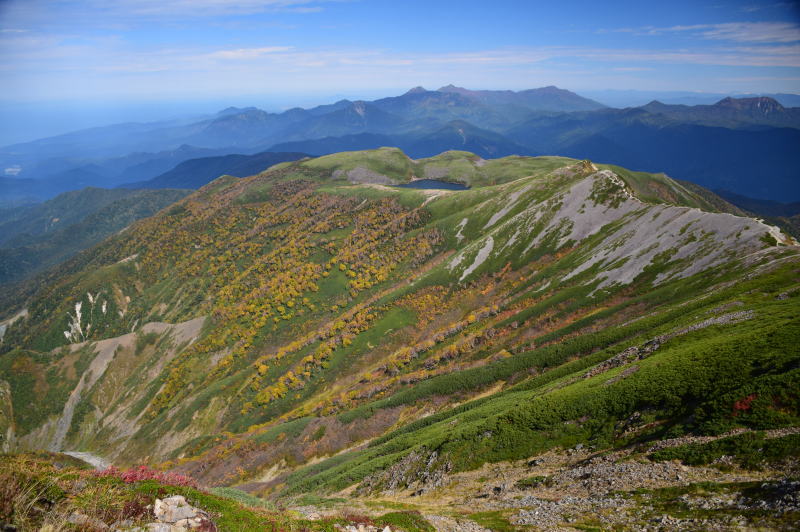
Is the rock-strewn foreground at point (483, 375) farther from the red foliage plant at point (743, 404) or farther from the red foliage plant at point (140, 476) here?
the red foliage plant at point (140, 476)

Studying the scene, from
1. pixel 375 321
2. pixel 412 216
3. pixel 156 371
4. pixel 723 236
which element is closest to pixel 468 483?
pixel 723 236

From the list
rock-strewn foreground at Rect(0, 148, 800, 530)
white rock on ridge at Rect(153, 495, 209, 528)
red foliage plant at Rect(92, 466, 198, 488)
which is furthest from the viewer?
rock-strewn foreground at Rect(0, 148, 800, 530)

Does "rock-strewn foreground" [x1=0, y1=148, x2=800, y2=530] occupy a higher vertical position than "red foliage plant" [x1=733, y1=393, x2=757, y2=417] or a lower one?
lower

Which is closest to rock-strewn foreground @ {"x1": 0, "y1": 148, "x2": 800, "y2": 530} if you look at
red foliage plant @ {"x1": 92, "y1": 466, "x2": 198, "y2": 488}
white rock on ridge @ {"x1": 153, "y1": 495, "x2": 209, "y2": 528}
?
white rock on ridge @ {"x1": 153, "y1": 495, "x2": 209, "y2": 528}

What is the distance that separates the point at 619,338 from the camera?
55781mm

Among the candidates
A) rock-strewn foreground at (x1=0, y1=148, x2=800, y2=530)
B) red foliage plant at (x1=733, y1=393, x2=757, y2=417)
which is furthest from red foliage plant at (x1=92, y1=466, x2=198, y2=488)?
red foliage plant at (x1=733, y1=393, x2=757, y2=417)

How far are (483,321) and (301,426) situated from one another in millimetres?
51925

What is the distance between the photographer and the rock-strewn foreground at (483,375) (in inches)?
992

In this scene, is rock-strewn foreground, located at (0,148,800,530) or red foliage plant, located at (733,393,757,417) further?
rock-strewn foreground, located at (0,148,800,530)

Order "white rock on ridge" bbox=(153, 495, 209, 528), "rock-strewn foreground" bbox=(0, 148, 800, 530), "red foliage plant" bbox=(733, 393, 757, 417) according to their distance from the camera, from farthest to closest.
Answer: "rock-strewn foreground" bbox=(0, 148, 800, 530)
"red foliage plant" bbox=(733, 393, 757, 417)
"white rock on ridge" bbox=(153, 495, 209, 528)

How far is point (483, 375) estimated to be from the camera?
226 feet

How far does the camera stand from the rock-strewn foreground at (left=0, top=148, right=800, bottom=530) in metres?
25.2

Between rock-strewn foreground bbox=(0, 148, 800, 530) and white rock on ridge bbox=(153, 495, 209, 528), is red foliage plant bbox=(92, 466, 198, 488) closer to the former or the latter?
white rock on ridge bbox=(153, 495, 209, 528)

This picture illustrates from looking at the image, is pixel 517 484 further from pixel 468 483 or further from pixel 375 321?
pixel 375 321
